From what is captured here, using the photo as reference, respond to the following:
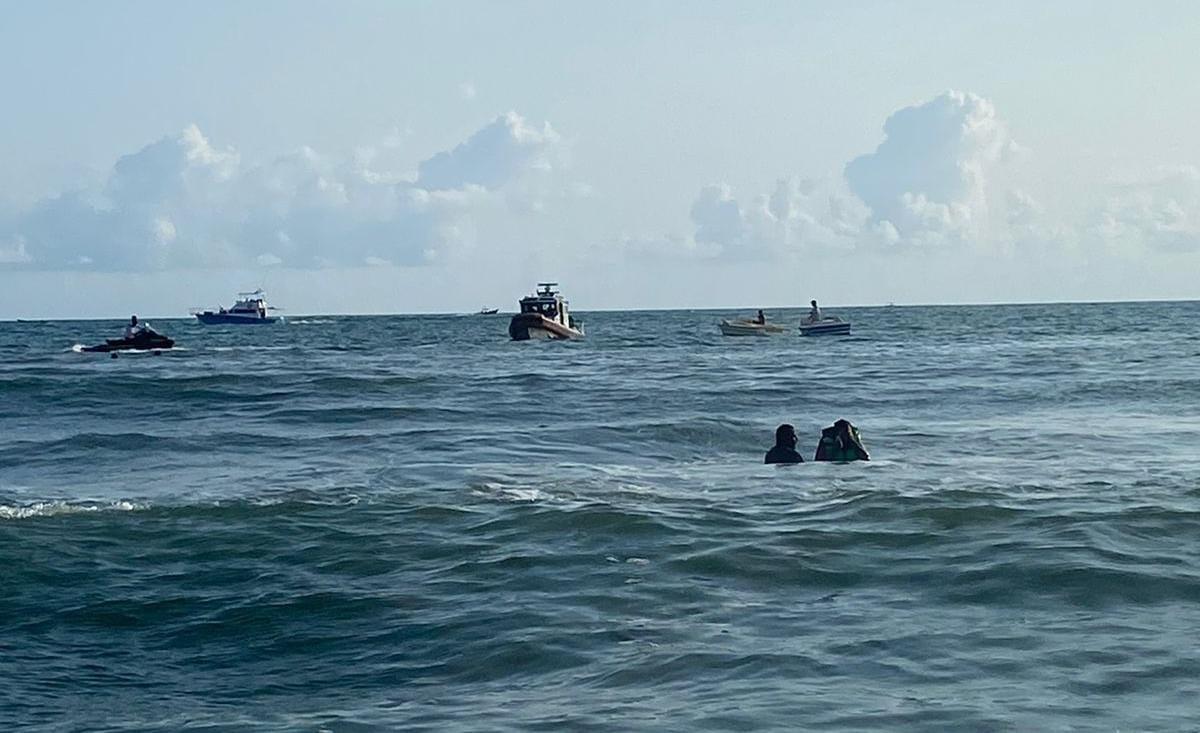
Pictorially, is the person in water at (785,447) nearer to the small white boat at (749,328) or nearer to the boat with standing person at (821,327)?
the boat with standing person at (821,327)

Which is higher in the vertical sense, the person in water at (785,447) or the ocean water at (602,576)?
the person in water at (785,447)

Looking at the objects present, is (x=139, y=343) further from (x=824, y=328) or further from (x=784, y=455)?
(x=784, y=455)

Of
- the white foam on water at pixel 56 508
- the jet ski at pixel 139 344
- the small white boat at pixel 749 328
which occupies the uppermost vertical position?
the small white boat at pixel 749 328

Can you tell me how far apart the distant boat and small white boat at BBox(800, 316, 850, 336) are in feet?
39.9

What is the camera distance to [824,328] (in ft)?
261

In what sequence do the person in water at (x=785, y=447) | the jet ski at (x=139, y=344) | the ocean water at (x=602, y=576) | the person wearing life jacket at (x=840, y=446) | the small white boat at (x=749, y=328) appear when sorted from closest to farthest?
the ocean water at (x=602, y=576), the person in water at (x=785, y=447), the person wearing life jacket at (x=840, y=446), the jet ski at (x=139, y=344), the small white boat at (x=749, y=328)

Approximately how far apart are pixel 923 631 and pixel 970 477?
902 cm

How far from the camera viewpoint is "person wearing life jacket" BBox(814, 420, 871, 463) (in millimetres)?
21469

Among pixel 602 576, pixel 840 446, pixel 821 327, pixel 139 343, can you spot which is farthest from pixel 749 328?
pixel 602 576

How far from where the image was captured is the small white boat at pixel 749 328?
81.5m

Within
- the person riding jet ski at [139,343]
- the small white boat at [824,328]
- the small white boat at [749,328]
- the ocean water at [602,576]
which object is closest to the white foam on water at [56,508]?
the ocean water at [602,576]

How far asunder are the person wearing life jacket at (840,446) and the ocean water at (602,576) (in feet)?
2.44

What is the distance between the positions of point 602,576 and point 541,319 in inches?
2537

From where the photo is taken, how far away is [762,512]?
54.6 feet
